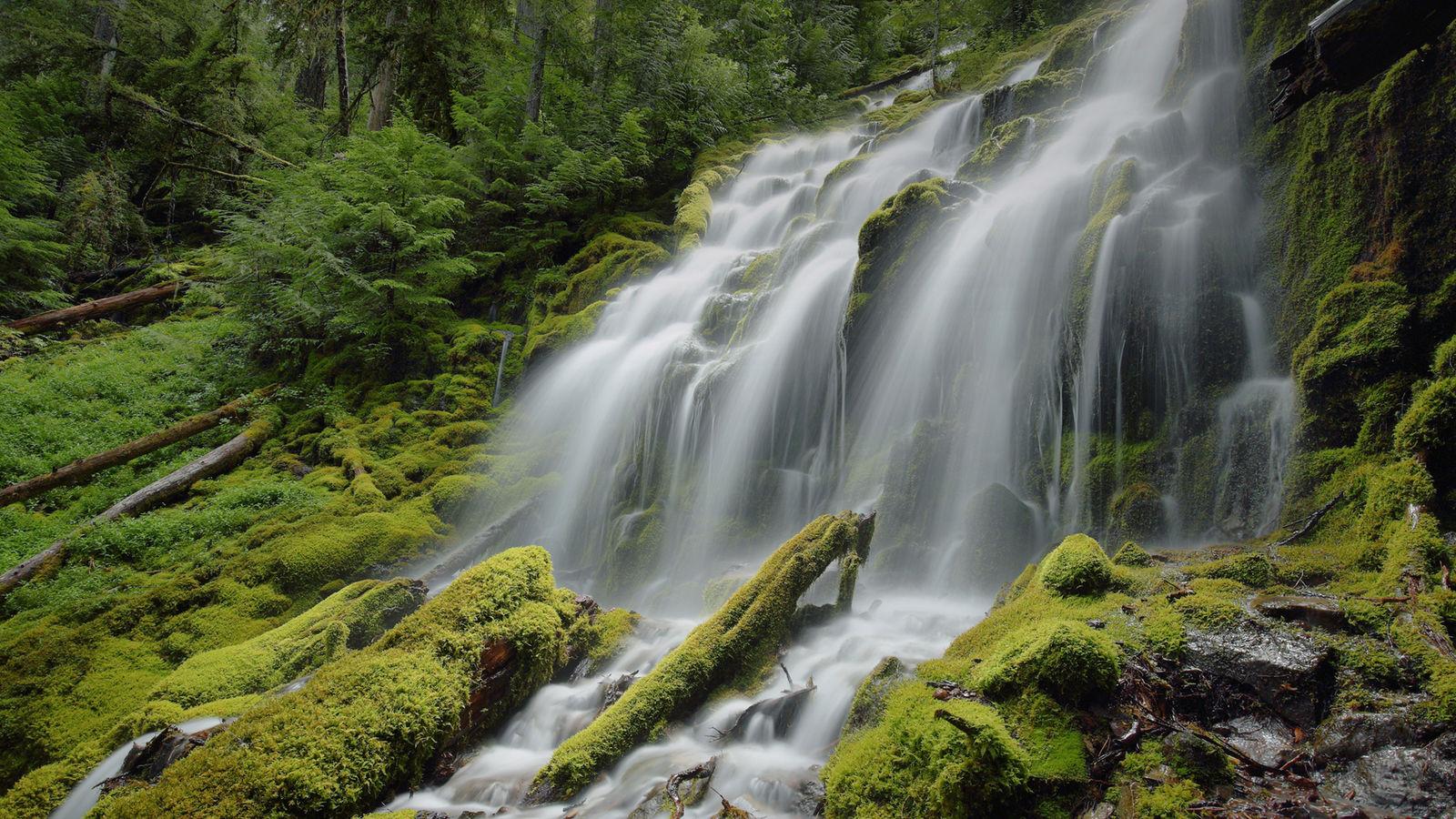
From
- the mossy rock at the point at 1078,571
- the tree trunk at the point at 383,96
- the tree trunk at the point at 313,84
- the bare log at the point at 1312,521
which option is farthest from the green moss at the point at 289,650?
the tree trunk at the point at 313,84

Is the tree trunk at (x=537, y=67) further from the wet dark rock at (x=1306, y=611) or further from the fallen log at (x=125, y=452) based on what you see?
the wet dark rock at (x=1306, y=611)

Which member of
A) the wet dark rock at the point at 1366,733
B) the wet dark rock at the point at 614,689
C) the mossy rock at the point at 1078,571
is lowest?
the wet dark rock at the point at 614,689

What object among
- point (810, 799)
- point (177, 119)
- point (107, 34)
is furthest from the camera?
point (107, 34)

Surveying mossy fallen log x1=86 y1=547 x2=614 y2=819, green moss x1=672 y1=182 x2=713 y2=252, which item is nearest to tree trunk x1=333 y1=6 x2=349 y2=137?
green moss x1=672 y1=182 x2=713 y2=252

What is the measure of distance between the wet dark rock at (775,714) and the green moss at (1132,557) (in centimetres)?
229

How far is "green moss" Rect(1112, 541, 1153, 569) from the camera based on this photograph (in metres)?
3.87

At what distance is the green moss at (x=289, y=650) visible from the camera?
4453mm

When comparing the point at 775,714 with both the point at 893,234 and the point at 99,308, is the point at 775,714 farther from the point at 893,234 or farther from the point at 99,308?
the point at 99,308

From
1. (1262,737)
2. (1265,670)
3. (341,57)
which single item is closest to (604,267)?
(341,57)

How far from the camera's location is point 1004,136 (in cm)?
1027

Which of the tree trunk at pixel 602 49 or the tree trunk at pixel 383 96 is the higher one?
the tree trunk at pixel 602 49

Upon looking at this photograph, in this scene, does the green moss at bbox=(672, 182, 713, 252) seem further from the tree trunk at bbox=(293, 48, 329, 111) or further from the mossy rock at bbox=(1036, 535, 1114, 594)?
the tree trunk at bbox=(293, 48, 329, 111)

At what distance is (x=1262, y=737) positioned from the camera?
7.64 ft

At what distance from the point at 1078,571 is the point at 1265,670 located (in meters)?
1.03
